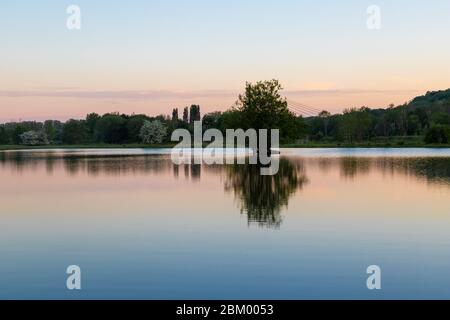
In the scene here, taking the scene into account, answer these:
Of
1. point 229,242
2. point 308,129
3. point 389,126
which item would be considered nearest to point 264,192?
point 229,242

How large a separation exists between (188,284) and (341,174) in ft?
106

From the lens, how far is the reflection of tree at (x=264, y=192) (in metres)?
22.7

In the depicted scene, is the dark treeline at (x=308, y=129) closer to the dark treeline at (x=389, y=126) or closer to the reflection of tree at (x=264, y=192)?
the dark treeline at (x=389, y=126)

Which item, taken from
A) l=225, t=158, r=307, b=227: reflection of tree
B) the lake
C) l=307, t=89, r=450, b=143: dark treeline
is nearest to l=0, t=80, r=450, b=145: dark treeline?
l=307, t=89, r=450, b=143: dark treeline

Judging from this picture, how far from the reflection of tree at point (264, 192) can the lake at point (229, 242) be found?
0.09 m

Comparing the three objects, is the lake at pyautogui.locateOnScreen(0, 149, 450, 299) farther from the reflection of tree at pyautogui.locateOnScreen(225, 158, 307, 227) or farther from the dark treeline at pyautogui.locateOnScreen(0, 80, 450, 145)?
the dark treeline at pyautogui.locateOnScreen(0, 80, 450, 145)

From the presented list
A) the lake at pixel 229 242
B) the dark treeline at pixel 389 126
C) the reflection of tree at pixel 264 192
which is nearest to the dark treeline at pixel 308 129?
the dark treeline at pixel 389 126

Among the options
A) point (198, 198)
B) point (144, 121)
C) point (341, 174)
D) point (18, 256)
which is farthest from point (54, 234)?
point (144, 121)

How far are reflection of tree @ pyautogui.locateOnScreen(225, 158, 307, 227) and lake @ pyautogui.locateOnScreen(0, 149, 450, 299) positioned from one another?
9cm

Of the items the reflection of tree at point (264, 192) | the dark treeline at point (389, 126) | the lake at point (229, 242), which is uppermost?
the dark treeline at point (389, 126)

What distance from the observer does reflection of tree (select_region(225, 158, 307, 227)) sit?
22.7 m

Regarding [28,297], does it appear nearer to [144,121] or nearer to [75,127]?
[144,121]

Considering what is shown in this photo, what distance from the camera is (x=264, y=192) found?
3102 centimetres

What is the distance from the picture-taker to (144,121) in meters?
159
